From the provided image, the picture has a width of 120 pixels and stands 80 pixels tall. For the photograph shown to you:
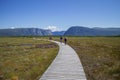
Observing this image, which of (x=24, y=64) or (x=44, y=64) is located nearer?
(x=44, y=64)

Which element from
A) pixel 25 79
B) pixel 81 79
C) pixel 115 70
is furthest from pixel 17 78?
pixel 115 70

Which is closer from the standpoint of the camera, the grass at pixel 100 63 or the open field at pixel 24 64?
the grass at pixel 100 63

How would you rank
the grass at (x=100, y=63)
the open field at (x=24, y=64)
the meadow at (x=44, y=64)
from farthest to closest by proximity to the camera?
the open field at (x=24, y=64)
the meadow at (x=44, y=64)
the grass at (x=100, y=63)

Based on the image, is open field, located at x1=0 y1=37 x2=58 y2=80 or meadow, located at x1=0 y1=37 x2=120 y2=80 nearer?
meadow, located at x1=0 y1=37 x2=120 y2=80

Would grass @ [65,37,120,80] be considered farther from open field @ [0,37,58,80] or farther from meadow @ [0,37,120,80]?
open field @ [0,37,58,80]

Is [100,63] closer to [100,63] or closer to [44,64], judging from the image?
[100,63]

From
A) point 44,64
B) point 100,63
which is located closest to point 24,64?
point 44,64

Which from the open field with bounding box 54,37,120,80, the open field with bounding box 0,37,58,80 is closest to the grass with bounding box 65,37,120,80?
the open field with bounding box 54,37,120,80

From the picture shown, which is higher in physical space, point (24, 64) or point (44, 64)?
point (44, 64)

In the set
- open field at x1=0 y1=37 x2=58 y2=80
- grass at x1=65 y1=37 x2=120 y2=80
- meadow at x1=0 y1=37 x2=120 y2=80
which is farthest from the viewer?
open field at x1=0 y1=37 x2=58 y2=80

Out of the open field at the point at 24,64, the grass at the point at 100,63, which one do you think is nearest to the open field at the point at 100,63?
the grass at the point at 100,63

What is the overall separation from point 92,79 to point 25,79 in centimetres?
473

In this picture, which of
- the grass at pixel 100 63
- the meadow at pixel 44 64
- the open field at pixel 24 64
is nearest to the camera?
the grass at pixel 100 63

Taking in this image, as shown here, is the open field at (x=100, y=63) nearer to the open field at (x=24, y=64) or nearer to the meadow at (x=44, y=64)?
the meadow at (x=44, y=64)
